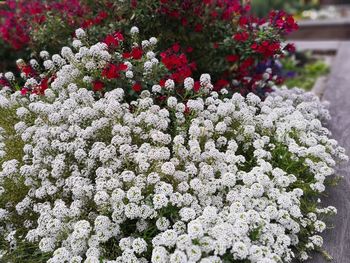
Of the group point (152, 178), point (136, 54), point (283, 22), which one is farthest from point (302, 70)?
point (152, 178)

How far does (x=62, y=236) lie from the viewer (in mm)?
2355

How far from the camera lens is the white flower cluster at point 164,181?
222 cm

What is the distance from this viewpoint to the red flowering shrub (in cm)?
384

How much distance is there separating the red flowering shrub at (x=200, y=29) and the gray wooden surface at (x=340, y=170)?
74cm

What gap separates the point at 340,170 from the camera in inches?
126

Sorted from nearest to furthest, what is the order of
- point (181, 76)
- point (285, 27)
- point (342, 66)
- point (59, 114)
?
1. point (59, 114)
2. point (181, 76)
3. point (285, 27)
4. point (342, 66)

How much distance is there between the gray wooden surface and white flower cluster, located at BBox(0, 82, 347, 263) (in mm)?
148

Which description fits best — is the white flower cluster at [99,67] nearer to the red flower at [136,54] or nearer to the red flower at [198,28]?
the red flower at [136,54]

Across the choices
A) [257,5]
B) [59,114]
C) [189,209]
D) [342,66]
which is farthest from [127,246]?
[257,5]

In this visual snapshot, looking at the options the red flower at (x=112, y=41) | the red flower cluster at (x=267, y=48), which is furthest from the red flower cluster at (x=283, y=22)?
the red flower at (x=112, y=41)

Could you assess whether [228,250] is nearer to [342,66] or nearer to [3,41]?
[3,41]

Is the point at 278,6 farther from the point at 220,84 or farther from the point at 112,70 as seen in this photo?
the point at 112,70

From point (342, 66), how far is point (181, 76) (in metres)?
3.69

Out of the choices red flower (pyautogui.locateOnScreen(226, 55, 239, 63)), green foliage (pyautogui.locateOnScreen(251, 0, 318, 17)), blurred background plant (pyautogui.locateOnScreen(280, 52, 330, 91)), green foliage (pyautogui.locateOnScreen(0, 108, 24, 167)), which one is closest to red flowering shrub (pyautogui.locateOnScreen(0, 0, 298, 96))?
red flower (pyautogui.locateOnScreen(226, 55, 239, 63))
